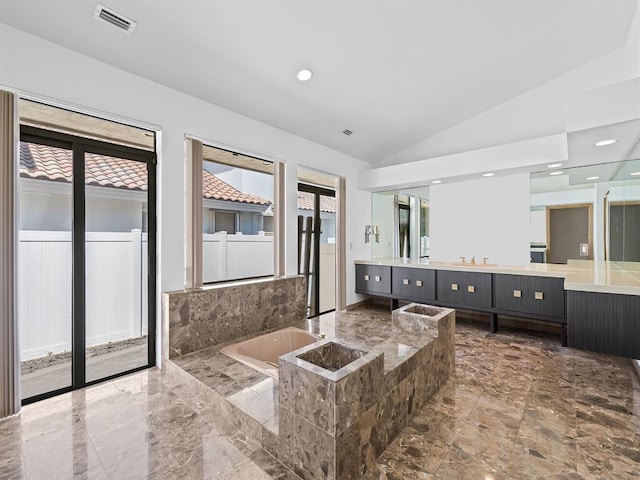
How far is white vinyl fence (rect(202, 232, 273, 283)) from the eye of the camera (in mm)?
3559

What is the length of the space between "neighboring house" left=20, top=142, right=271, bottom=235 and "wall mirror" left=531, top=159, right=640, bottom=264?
14.3ft

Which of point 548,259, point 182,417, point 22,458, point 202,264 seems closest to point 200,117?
point 202,264

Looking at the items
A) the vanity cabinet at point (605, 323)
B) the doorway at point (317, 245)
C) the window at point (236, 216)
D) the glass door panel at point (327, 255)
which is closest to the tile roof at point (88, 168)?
the window at point (236, 216)

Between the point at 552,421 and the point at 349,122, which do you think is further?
the point at 349,122

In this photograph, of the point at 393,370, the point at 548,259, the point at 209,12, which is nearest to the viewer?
the point at 393,370

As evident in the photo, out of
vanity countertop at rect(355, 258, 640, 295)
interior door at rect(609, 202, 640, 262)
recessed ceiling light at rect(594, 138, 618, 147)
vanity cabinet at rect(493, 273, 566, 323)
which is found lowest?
vanity cabinet at rect(493, 273, 566, 323)

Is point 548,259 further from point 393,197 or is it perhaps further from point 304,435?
point 304,435

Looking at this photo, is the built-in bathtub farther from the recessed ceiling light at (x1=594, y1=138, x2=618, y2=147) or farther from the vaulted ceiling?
the recessed ceiling light at (x1=594, y1=138, x2=618, y2=147)

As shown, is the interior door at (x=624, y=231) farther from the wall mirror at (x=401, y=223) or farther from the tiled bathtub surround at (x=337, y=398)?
the wall mirror at (x=401, y=223)

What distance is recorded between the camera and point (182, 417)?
220cm

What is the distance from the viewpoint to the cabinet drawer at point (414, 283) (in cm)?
468

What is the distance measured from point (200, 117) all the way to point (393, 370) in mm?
3103

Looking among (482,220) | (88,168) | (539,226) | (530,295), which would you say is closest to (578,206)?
(539,226)

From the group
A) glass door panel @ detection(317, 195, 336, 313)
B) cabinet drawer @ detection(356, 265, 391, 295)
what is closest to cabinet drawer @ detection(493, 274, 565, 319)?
cabinet drawer @ detection(356, 265, 391, 295)
